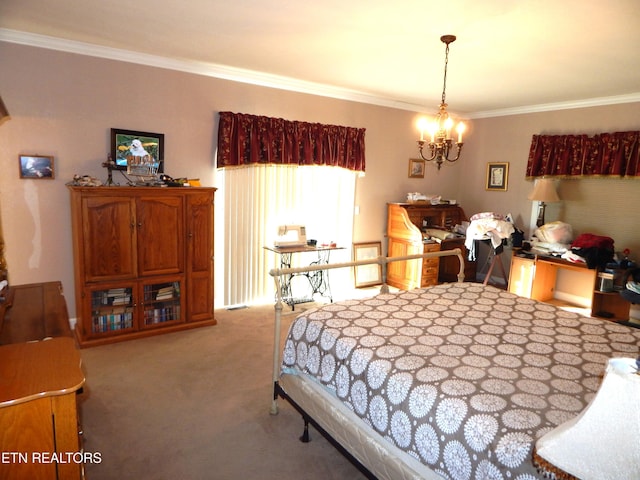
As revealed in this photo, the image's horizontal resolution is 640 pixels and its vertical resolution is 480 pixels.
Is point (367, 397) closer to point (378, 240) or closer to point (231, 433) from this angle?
point (231, 433)

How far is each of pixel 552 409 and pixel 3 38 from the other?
4512 mm

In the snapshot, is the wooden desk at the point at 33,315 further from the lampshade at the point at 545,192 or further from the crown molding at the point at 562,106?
the crown molding at the point at 562,106

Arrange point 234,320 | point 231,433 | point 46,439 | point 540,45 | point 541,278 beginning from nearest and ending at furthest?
1. point 46,439
2. point 231,433
3. point 540,45
4. point 234,320
5. point 541,278

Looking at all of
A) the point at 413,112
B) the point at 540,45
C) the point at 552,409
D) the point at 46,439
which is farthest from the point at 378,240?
the point at 46,439

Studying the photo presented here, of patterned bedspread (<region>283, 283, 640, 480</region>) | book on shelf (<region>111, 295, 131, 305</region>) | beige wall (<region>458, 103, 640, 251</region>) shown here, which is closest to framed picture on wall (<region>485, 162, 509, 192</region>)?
beige wall (<region>458, 103, 640, 251</region>)

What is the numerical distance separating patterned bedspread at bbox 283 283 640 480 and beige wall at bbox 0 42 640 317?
2.62 metres

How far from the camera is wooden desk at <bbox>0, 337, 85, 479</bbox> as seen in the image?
1184mm

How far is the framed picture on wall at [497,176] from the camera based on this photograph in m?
5.98

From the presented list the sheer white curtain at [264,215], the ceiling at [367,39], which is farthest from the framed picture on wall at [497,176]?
the sheer white curtain at [264,215]

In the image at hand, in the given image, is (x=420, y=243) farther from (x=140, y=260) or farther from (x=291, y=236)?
(x=140, y=260)

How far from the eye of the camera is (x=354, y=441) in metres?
1.98

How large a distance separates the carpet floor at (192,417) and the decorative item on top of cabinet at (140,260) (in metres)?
0.24

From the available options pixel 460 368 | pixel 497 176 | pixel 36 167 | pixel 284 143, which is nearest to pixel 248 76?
pixel 284 143

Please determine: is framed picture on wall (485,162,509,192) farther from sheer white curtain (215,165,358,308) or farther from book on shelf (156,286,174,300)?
book on shelf (156,286,174,300)
